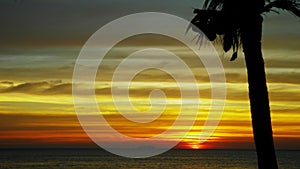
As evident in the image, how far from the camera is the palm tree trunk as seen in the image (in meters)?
16.0

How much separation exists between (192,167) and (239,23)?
143 m

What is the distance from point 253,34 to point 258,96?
1.37m

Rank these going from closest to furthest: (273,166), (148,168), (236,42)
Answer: (273,166) → (236,42) → (148,168)

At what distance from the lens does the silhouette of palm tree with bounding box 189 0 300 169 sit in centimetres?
1603

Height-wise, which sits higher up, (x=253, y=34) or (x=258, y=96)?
(x=253, y=34)

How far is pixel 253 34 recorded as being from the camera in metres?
16.3

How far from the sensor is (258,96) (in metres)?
16.1

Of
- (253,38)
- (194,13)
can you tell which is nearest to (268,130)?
(253,38)

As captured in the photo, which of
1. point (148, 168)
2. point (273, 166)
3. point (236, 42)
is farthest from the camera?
point (148, 168)

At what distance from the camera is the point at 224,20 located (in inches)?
655

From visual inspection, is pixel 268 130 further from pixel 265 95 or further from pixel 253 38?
pixel 253 38

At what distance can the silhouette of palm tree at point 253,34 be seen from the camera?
16.0 metres

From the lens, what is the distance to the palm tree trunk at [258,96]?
1599 centimetres

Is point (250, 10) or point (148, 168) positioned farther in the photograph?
point (148, 168)
